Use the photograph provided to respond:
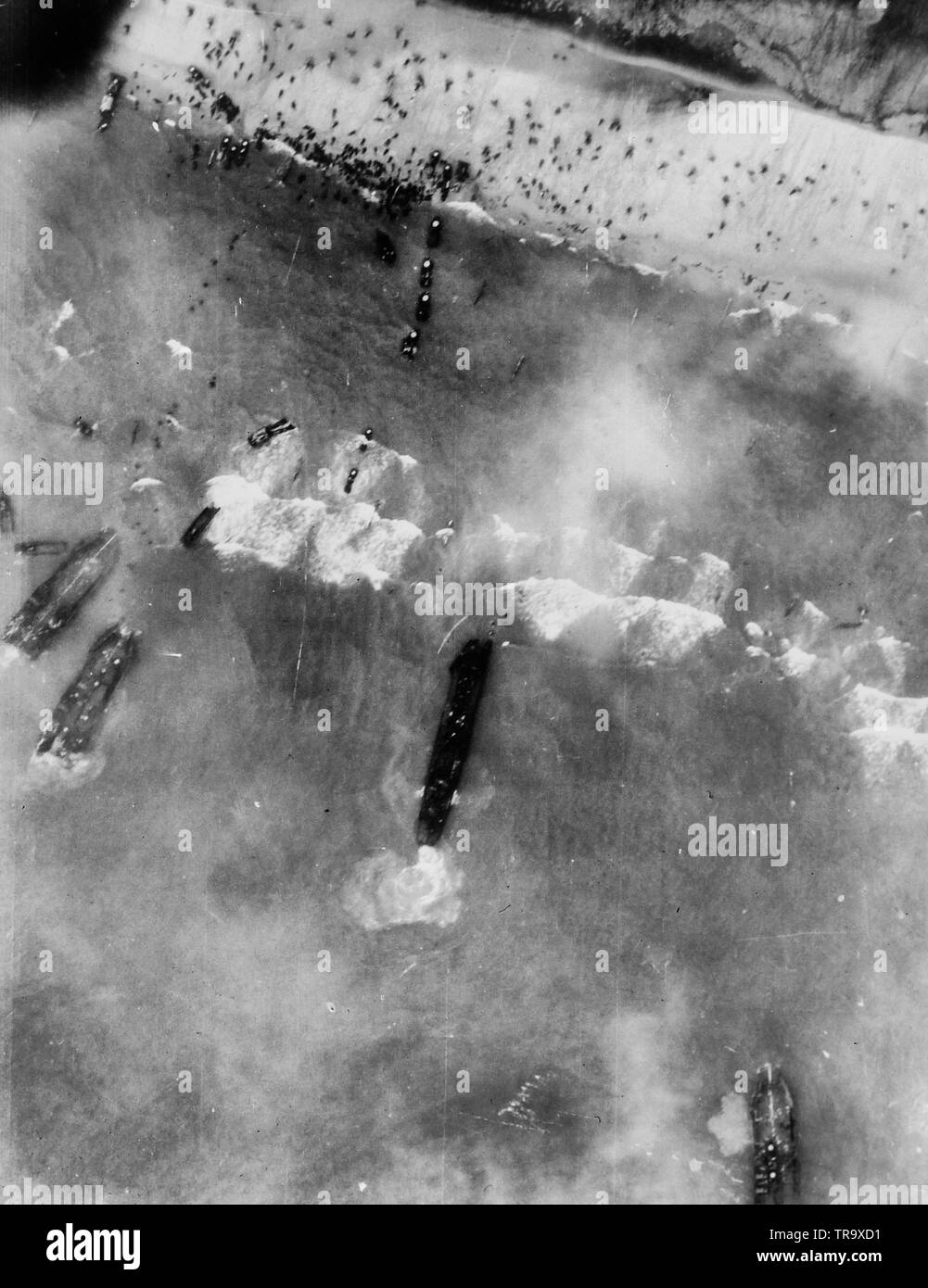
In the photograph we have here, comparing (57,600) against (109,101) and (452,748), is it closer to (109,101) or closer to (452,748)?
(452,748)

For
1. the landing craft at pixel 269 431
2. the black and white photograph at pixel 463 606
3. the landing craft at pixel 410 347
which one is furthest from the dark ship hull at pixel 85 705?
the landing craft at pixel 410 347

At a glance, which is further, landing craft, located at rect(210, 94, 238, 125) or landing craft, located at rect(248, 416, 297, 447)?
landing craft, located at rect(210, 94, 238, 125)

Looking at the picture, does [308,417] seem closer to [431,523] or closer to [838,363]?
[431,523]

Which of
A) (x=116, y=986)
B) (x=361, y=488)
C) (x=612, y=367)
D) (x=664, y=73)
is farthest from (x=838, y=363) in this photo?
(x=116, y=986)

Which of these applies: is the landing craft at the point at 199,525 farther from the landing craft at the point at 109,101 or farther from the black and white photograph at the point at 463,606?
the landing craft at the point at 109,101

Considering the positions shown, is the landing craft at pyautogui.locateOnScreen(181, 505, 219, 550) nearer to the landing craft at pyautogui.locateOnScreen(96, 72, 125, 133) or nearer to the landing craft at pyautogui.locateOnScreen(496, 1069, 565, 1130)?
the landing craft at pyautogui.locateOnScreen(96, 72, 125, 133)

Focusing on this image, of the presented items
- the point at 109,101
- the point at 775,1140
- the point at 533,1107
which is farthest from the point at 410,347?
the point at 775,1140

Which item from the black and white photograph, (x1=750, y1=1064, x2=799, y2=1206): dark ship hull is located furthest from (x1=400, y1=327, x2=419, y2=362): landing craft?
(x1=750, y1=1064, x2=799, y2=1206): dark ship hull
